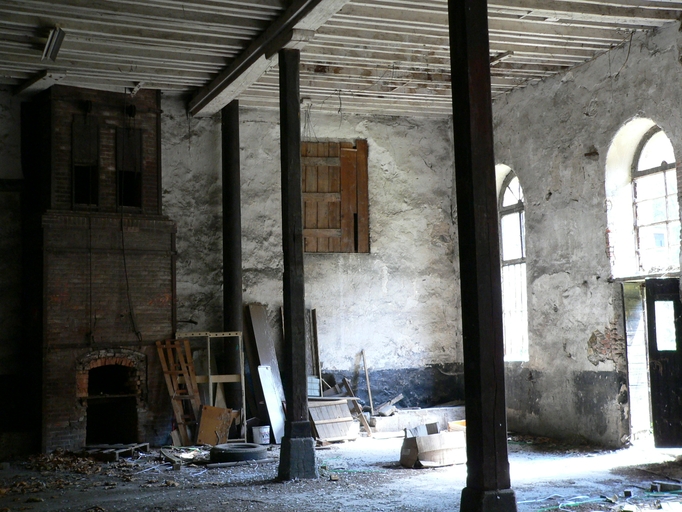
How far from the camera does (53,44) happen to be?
8.54 meters

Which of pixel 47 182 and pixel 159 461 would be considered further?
pixel 47 182

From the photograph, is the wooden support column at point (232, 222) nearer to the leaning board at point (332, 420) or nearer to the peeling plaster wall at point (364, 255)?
the peeling plaster wall at point (364, 255)

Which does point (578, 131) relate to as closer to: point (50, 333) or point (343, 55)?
point (343, 55)

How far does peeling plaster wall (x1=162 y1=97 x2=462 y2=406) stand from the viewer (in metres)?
11.1

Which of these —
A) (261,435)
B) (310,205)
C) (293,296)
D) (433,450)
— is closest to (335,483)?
(433,450)

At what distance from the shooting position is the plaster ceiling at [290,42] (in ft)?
26.0

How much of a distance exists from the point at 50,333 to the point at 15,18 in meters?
3.89

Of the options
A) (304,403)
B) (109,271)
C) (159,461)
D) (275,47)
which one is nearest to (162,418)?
(159,461)

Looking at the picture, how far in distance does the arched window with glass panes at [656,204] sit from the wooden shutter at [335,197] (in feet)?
13.8

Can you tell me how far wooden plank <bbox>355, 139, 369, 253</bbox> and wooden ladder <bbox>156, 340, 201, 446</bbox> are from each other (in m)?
3.24

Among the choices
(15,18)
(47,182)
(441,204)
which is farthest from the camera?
(441,204)

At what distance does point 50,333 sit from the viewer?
968cm

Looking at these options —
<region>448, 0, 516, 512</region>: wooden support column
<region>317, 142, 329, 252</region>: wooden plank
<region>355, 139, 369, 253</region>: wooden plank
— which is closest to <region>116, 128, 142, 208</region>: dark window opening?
<region>317, 142, 329, 252</region>: wooden plank

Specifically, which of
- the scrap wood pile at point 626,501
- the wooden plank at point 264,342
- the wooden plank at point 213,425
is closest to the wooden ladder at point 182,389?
the wooden plank at point 213,425
